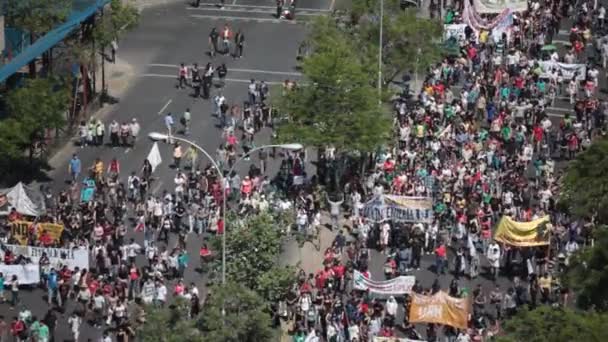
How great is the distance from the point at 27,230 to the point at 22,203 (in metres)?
1.79

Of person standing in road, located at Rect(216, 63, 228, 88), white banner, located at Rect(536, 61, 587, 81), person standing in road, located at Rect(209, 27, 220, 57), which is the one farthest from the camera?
person standing in road, located at Rect(209, 27, 220, 57)

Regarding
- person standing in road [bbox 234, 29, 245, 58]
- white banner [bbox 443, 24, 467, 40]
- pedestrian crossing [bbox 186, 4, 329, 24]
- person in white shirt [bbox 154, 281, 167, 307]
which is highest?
white banner [bbox 443, 24, 467, 40]

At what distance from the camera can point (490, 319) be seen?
163 ft

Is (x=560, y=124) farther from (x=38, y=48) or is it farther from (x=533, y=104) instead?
(x=38, y=48)

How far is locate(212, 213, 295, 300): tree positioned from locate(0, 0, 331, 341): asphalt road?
17.1ft

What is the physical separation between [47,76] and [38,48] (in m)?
1.25

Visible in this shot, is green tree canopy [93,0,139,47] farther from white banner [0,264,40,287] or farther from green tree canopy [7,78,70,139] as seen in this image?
white banner [0,264,40,287]

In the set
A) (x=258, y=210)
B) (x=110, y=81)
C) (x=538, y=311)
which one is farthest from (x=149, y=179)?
(x=538, y=311)

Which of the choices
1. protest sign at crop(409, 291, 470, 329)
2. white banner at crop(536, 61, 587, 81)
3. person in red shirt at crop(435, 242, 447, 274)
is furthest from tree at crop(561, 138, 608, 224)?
white banner at crop(536, 61, 587, 81)

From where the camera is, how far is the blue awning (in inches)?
2409

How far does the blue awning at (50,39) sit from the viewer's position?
61.2 meters

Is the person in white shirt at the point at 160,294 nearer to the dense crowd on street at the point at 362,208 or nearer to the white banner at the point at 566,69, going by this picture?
the dense crowd on street at the point at 362,208

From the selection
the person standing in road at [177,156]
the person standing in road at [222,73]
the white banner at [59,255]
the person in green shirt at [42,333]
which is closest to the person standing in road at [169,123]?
the person standing in road at [177,156]

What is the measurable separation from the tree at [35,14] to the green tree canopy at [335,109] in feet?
34.5
